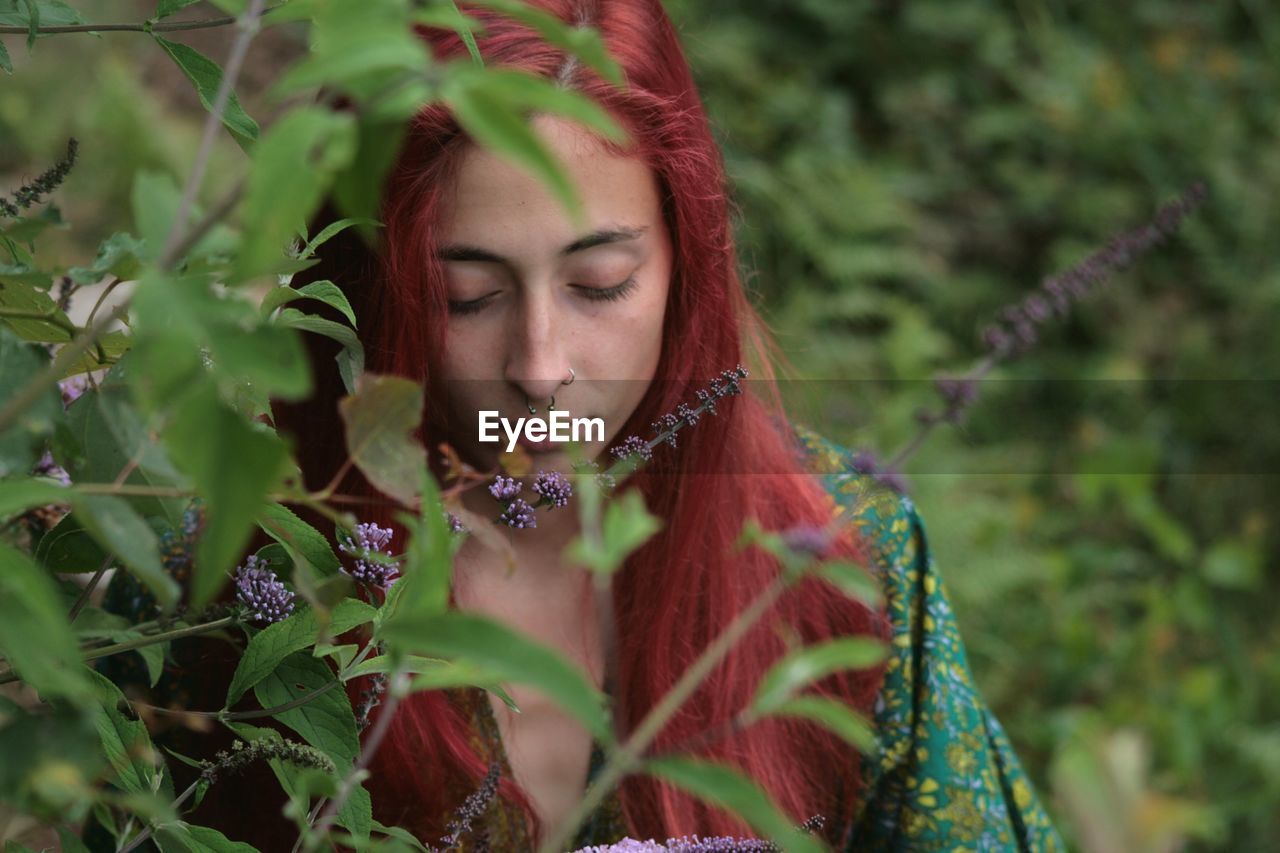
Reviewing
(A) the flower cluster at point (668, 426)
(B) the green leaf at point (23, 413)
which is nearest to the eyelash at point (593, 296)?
(A) the flower cluster at point (668, 426)

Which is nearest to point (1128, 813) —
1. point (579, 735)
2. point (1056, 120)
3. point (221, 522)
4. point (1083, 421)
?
point (221, 522)

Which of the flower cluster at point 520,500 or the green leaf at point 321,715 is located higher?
the flower cluster at point 520,500

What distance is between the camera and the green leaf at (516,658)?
0.34 meters

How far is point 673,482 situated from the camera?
4.32 ft

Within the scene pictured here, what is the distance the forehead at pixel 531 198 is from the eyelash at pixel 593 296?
5 centimetres

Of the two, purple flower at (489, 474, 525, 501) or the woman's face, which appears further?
the woman's face

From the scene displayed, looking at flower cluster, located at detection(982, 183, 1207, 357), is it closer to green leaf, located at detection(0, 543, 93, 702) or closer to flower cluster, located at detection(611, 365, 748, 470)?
flower cluster, located at detection(611, 365, 748, 470)

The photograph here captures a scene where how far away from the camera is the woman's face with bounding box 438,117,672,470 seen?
101 cm

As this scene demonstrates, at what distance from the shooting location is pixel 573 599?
4.46 feet

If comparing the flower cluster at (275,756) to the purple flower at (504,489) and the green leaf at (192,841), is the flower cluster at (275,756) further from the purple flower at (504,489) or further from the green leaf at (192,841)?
the purple flower at (504,489)

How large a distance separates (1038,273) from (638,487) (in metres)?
2.65

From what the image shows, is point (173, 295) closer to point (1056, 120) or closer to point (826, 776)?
point (826, 776)

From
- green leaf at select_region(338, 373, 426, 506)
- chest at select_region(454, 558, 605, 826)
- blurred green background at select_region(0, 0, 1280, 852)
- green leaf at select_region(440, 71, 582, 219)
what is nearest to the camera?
green leaf at select_region(440, 71, 582, 219)

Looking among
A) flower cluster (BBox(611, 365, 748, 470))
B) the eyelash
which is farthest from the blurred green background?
flower cluster (BBox(611, 365, 748, 470))
